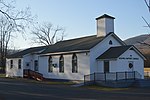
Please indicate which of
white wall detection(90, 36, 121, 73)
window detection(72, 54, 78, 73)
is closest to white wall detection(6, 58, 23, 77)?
window detection(72, 54, 78, 73)

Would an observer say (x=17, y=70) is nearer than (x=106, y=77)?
No

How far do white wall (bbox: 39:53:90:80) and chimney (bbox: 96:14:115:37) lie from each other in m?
4.68

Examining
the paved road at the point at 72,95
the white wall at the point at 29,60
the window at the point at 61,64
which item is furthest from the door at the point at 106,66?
the white wall at the point at 29,60

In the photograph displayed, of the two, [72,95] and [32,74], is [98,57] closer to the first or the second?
[32,74]

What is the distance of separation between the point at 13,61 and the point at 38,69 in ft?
27.4

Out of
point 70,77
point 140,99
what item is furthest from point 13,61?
point 140,99

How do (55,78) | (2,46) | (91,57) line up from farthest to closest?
(2,46), (55,78), (91,57)

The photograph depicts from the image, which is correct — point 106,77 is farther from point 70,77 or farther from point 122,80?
point 70,77

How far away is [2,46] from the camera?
8369 cm

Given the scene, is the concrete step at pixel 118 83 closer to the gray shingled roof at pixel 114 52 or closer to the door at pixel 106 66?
the door at pixel 106 66

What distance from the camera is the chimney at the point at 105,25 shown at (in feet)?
135

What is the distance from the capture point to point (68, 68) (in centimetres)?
4106

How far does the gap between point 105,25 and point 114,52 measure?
492 centimetres

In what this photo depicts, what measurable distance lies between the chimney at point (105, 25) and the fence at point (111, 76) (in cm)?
672
